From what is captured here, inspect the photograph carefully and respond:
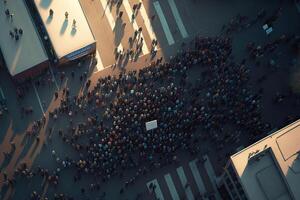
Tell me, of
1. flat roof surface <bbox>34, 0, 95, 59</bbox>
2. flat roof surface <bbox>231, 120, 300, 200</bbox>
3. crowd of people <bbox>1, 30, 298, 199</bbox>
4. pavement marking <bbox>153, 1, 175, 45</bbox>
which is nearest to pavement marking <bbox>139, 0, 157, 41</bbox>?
pavement marking <bbox>153, 1, 175, 45</bbox>

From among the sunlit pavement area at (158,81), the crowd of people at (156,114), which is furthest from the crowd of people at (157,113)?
the sunlit pavement area at (158,81)

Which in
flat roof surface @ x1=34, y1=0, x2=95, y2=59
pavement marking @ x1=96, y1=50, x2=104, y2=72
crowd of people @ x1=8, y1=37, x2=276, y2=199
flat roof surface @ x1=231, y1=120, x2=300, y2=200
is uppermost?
flat roof surface @ x1=34, y1=0, x2=95, y2=59

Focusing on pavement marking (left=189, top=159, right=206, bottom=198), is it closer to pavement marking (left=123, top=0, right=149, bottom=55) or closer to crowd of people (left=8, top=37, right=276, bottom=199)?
crowd of people (left=8, top=37, right=276, bottom=199)

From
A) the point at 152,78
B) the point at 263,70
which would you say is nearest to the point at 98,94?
the point at 152,78

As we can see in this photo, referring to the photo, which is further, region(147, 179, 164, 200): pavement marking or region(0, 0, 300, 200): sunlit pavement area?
region(147, 179, 164, 200): pavement marking

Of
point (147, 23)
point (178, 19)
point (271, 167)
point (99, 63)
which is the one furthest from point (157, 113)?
point (271, 167)

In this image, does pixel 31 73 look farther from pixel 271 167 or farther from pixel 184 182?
pixel 271 167

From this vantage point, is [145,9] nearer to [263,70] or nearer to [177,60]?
→ [177,60]
